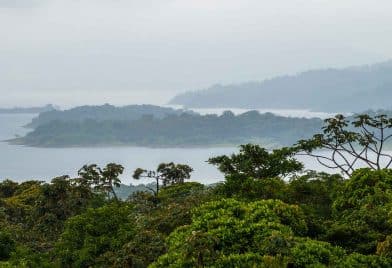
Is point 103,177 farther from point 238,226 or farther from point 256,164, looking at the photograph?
point 238,226

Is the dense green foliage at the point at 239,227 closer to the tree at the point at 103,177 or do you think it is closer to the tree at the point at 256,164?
the tree at the point at 256,164

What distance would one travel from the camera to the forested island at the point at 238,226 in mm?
17578

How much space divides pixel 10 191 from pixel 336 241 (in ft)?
180

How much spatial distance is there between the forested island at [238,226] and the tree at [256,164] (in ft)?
0.21

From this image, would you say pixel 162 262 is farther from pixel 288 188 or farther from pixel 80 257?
pixel 288 188

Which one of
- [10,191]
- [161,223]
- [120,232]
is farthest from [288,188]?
[10,191]

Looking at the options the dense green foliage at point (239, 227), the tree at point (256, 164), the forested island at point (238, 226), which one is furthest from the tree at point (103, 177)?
the tree at point (256, 164)

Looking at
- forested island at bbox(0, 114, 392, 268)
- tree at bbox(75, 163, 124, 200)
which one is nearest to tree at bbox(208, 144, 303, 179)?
forested island at bbox(0, 114, 392, 268)

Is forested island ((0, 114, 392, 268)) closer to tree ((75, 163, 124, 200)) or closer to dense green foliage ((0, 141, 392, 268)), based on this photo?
dense green foliage ((0, 141, 392, 268))

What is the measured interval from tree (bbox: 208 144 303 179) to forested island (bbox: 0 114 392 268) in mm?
64

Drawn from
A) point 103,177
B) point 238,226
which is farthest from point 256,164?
point 103,177

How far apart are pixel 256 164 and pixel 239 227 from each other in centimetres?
1465

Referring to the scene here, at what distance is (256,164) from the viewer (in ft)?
111

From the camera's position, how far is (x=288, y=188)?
99.8 ft
